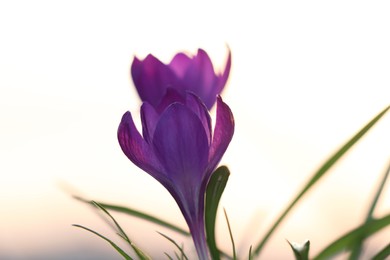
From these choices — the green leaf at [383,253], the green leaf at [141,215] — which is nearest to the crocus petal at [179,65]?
the green leaf at [141,215]

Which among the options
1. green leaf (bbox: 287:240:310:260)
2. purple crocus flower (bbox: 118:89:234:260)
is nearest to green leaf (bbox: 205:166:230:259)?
purple crocus flower (bbox: 118:89:234:260)

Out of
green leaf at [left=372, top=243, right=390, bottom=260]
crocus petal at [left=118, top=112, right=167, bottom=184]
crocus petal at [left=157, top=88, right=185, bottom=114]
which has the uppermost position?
crocus petal at [left=157, top=88, right=185, bottom=114]

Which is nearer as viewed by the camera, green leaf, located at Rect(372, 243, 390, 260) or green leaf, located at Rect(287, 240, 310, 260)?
green leaf, located at Rect(287, 240, 310, 260)

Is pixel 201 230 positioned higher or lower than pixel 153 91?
lower

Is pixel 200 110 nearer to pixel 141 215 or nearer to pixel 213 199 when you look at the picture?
pixel 213 199

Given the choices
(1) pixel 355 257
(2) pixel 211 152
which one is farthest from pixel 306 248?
(1) pixel 355 257

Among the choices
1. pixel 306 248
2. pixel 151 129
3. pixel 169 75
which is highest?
pixel 169 75

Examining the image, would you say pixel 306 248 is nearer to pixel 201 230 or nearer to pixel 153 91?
pixel 201 230

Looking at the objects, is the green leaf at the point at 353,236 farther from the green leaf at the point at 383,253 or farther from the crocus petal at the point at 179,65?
the crocus petal at the point at 179,65

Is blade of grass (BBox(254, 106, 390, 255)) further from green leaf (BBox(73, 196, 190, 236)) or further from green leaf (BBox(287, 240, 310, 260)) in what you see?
green leaf (BBox(287, 240, 310, 260))
